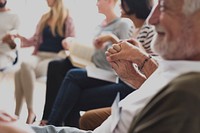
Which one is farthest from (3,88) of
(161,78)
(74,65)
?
(161,78)

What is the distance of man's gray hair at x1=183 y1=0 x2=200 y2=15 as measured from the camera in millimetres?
994

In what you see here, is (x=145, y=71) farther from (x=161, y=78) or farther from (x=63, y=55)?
(x=63, y=55)

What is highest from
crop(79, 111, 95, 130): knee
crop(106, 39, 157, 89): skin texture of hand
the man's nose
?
the man's nose

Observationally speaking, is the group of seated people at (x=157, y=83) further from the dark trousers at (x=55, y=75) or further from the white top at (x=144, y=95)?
the dark trousers at (x=55, y=75)

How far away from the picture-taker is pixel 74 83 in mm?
2537

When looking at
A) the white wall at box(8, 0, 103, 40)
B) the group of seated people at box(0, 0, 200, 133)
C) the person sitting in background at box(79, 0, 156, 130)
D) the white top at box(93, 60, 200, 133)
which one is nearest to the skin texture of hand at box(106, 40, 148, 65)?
the group of seated people at box(0, 0, 200, 133)

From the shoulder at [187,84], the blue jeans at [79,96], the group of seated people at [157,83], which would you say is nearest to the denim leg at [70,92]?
the blue jeans at [79,96]

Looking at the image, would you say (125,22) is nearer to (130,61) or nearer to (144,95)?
(130,61)

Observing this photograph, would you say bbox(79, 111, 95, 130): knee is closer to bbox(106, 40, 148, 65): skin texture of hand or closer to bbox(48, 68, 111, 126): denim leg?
bbox(106, 40, 148, 65): skin texture of hand

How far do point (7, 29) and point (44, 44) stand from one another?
1.25 feet

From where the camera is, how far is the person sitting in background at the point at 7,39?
3307 mm

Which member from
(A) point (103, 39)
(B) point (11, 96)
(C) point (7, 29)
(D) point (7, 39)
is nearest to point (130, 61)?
(A) point (103, 39)

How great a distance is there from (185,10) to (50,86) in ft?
6.77

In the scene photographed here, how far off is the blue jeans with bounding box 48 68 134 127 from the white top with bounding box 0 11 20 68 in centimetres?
91
